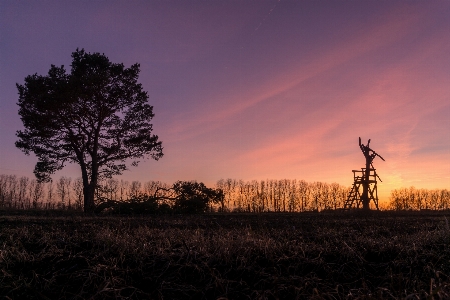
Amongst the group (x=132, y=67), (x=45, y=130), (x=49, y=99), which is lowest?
(x=45, y=130)

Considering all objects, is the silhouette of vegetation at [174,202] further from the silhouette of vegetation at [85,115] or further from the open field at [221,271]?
the open field at [221,271]

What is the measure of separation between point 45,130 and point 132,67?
827 cm

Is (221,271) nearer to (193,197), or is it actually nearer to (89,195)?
(193,197)

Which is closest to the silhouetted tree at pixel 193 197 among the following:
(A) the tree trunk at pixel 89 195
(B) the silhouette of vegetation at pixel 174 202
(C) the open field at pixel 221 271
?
(B) the silhouette of vegetation at pixel 174 202

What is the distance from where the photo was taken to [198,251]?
5160 mm

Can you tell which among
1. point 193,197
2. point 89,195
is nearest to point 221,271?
point 193,197

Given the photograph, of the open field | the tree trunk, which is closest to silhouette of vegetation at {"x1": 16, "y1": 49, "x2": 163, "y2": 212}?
the tree trunk

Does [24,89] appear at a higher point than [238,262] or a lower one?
higher

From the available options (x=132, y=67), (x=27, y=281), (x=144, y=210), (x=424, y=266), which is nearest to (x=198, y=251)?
(x=27, y=281)

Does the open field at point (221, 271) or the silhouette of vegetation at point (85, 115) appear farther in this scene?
the silhouette of vegetation at point (85, 115)

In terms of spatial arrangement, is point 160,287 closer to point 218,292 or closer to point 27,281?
point 218,292

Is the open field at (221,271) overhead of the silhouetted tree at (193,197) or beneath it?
beneath

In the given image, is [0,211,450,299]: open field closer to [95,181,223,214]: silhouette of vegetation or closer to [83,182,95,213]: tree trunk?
[95,181,223,214]: silhouette of vegetation

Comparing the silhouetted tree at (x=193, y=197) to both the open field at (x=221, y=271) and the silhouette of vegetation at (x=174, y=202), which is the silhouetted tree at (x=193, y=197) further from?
the open field at (x=221, y=271)
